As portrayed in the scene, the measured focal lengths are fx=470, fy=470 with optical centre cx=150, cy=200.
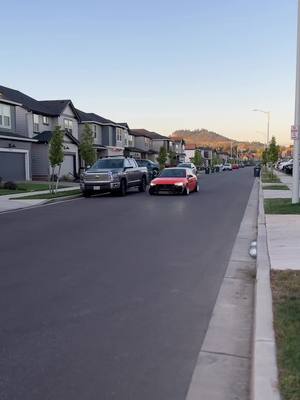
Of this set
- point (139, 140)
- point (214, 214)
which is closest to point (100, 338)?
point (214, 214)

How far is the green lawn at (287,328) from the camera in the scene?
3.46m

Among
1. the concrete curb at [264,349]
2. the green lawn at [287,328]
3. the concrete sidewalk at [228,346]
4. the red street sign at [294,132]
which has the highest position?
the red street sign at [294,132]

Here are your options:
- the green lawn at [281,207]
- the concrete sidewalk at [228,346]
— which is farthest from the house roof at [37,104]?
the concrete sidewalk at [228,346]

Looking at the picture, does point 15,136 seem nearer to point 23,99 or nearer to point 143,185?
point 23,99

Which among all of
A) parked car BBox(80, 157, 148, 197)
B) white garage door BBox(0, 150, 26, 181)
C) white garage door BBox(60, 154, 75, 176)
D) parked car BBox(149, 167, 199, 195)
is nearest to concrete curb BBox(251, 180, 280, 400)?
parked car BBox(149, 167, 199, 195)

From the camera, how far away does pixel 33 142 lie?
37.7 m

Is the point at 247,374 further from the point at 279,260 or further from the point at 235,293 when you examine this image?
the point at 279,260

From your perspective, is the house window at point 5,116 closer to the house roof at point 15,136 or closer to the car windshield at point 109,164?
the house roof at point 15,136

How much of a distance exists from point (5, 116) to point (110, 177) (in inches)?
606

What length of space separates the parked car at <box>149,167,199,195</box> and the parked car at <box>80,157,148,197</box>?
155 cm

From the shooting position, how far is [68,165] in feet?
140

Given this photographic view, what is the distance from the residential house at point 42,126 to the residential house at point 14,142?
0.25ft

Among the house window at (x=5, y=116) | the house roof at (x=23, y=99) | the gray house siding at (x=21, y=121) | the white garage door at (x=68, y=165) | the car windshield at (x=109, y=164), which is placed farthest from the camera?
the white garage door at (x=68, y=165)

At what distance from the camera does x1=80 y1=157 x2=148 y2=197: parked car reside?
23.0 m
